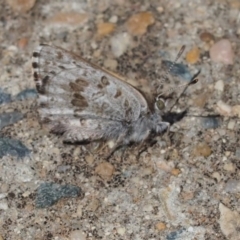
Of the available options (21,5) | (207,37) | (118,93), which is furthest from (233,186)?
→ (21,5)

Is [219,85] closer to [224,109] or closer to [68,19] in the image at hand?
[224,109]

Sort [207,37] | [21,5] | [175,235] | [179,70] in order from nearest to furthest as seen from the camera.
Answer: [175,235] < [179,70] < [207,37] < [21,5]

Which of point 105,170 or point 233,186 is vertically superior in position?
point 233,186

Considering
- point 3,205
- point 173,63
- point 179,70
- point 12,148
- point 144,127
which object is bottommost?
point 3,205

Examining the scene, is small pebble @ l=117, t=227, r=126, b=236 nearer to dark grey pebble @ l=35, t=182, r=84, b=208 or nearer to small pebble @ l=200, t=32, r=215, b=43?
dark grey pebble @ l=35, t=182, r=84, b=208

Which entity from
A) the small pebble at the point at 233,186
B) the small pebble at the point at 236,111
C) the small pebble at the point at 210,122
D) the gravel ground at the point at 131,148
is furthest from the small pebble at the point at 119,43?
the small pebble at the point at 233,186

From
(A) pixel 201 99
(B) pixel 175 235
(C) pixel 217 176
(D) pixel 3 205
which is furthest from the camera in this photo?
(A) pixel 201 99

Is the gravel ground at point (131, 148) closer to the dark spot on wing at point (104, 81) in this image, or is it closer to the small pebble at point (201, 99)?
the small pebble at point (201, 99)

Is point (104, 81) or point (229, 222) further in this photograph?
point (104, 81)
